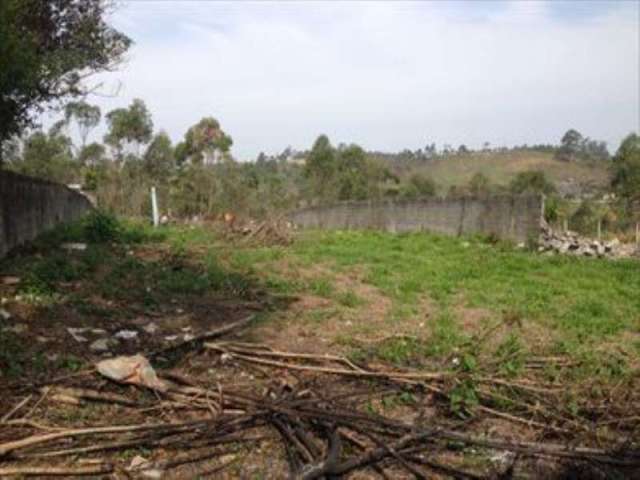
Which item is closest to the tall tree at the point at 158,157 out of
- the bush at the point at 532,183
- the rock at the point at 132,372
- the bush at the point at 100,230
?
the bush at the point at 532,183

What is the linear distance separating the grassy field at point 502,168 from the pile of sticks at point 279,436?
5423 centimetres

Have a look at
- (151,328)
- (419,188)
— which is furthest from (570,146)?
(151,328)

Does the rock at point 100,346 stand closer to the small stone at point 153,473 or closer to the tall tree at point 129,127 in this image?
the small stone at point 153,473

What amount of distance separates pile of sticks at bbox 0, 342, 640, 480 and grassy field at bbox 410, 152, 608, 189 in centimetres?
5423

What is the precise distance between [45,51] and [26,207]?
2.77 metres

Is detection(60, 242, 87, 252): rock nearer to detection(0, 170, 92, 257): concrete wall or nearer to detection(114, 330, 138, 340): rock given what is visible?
detection(0, 170, 92, 257): concrete wall

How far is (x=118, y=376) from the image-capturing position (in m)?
4.32

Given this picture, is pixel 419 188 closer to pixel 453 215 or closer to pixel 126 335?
pixel 453 215

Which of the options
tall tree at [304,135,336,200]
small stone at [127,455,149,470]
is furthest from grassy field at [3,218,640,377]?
tall tree at [304,135,336,200]

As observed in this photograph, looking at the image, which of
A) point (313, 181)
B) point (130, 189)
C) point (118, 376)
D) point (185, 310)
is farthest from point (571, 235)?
point (313, 181)

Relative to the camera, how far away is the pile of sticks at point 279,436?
133 inches

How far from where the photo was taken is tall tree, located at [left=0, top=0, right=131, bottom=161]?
827 centimetres

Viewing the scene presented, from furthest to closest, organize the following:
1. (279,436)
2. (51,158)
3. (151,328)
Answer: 1. (51,158)
2. (151,328)
3. (279,436)

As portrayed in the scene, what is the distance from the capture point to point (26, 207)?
1167 cm
